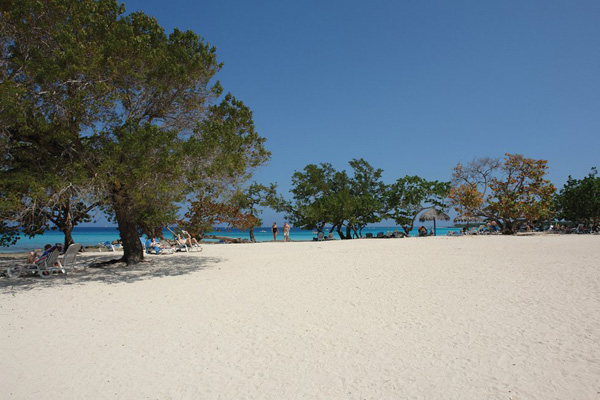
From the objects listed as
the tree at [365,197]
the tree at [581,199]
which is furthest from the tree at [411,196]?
the tree at [581,199]

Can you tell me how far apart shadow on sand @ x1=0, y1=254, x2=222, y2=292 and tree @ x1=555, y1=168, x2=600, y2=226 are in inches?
1553

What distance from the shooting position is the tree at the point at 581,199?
36.7 m

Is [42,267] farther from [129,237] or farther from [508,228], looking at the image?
[508,228]

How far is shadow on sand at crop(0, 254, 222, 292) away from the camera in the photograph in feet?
31.2

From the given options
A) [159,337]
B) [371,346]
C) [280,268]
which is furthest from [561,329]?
[280,268]

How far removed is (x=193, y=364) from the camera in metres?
4.31

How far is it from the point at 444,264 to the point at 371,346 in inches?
292

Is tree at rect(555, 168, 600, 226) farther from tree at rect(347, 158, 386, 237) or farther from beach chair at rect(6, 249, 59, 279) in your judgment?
beach chair at rect(6, 249, 59, 279)

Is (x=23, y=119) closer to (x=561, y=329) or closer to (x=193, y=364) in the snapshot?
(x=193, y=364)

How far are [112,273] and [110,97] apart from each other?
5.13 m

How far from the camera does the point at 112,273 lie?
1092 centimetres

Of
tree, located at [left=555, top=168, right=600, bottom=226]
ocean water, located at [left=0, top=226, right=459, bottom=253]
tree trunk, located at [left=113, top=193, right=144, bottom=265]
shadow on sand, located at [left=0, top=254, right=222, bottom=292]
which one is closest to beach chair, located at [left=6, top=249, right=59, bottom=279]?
shadow on sand, located at [left=0, top=254, right=222, bottom=292]

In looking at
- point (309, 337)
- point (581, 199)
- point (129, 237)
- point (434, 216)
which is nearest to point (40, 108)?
point (129, 237)

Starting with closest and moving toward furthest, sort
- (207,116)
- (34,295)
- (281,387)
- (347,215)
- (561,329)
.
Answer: (281,387)
(561,329)
(34,295)
(207,116)
(347,215)
